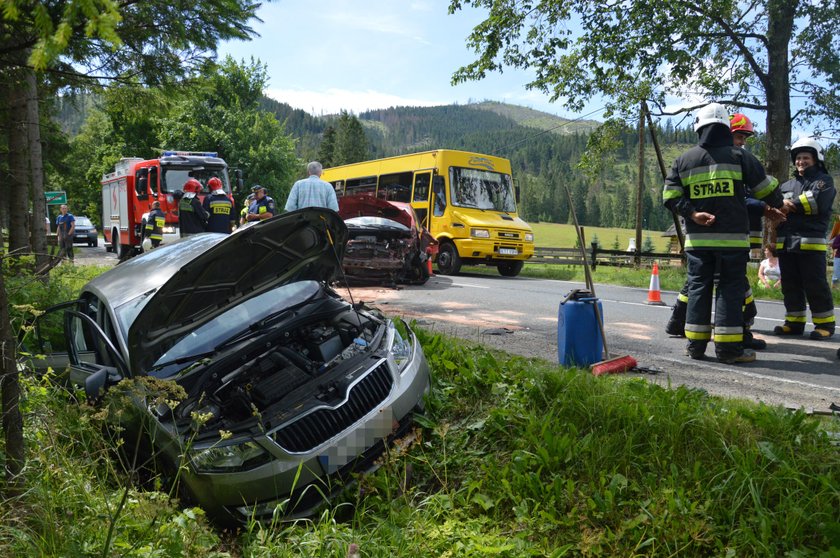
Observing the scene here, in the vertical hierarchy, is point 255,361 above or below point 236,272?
below

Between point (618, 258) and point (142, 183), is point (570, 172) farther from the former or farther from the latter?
point (142, 183)

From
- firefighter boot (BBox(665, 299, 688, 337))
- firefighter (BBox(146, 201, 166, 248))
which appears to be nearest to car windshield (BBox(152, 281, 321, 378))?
firefighter boot (BBox(665, 299, 688, 337))

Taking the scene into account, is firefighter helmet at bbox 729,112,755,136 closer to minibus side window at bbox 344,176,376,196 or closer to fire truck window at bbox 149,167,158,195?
minibus side window at bbox 344,176,376,196

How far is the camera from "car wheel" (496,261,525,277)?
15.0m

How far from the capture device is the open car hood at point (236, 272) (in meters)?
3.09

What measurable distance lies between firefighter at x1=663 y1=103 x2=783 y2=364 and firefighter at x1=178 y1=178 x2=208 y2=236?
7.44 m

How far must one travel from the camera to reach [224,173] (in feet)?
54.4

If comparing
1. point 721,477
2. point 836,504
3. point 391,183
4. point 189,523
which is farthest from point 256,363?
point 391,183

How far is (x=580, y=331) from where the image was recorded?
4.52 m

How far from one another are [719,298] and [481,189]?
10621mm

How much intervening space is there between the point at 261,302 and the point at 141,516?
1.73m

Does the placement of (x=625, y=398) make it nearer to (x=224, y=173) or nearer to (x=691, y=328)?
(x=691, y=328)

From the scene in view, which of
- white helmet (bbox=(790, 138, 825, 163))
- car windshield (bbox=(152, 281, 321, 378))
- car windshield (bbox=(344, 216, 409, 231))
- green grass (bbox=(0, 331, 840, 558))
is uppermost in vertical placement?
white helmet (bbox=(790, 138, 825, 163))

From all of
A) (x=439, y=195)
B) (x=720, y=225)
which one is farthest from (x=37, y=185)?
(x=439, y=195)
